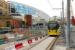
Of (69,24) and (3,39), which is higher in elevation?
(69,24)

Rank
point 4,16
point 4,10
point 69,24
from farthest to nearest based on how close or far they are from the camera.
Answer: point 4,10
point 4,16
point 69,24

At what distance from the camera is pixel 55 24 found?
40312mm

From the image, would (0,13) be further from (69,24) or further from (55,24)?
(55,24)

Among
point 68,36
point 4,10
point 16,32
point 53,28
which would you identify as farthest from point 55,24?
point 68,36

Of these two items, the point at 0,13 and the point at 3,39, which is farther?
the point at 0,13

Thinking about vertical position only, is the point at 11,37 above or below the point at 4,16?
below

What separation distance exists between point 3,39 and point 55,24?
2502 cm

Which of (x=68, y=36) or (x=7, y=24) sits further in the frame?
(x=7, y=24)

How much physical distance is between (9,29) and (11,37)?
0.70m

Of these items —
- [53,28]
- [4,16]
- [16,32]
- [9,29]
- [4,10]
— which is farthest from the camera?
[53,28]

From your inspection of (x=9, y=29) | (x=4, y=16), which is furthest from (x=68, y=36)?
(x=4, y=16)

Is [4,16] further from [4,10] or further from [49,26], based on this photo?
[49,26]

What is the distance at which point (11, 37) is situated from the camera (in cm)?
1571

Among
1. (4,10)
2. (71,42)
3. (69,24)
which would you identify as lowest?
(71,42)
